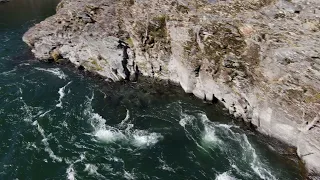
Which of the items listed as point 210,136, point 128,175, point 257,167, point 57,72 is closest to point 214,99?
point 210,136

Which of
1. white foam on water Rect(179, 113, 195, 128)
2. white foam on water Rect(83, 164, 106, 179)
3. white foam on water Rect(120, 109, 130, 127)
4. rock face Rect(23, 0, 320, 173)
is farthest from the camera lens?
white foam on water Rect(179, 113, 195, 128)

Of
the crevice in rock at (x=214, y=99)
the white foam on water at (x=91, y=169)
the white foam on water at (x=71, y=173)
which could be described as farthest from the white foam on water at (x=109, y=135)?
the crevice in rock at (x=214, y=99)

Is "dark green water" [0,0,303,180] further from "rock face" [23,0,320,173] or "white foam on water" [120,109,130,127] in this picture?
"rock face" [23,0,320,173]

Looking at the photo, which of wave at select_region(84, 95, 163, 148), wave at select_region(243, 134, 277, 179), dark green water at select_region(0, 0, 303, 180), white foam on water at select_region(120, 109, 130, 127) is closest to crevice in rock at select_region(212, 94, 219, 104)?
dark green water at select_region(0, 0, 303, 180)

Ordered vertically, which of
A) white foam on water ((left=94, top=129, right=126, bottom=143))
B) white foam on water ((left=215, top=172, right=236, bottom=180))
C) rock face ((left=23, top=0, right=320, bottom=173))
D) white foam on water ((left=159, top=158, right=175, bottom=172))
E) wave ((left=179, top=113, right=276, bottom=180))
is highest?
rock face ((left=23, top=0, right=320, bottom=173))

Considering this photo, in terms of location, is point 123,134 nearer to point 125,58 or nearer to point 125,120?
point 125,120

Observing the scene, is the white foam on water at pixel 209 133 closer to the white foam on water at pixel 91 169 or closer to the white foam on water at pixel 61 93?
the white foam on water at pixel 91 169
